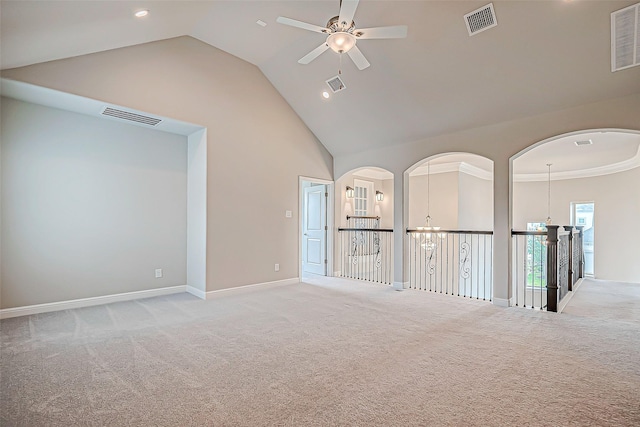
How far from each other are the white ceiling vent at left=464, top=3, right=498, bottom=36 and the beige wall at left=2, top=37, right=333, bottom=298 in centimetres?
359

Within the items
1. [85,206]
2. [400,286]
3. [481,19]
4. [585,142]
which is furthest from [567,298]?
[85,206]

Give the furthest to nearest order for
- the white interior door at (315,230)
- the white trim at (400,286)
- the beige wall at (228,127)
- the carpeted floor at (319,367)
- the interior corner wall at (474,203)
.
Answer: the interior corner wall at (474,203) → the white interior door at (315,230) → the white trim at (400,286) → the beige wall at (228,127) → the carpeted floor at (319,367)

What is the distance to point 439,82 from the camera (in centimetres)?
465

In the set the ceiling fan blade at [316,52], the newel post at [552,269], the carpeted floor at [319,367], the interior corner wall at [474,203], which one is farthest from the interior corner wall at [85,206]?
the interior corner wall at [474,203]

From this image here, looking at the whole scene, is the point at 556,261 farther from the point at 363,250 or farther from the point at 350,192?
the point at 350,192

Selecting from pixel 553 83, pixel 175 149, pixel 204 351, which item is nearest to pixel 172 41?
pixel 175 149

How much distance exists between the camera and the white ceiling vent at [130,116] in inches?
177

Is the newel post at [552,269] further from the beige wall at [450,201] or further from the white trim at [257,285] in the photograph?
the white trim at [257,285]

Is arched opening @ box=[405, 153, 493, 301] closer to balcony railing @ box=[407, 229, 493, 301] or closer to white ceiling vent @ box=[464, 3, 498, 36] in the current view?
balcony railing @ box=[407, 229, 493, 301]

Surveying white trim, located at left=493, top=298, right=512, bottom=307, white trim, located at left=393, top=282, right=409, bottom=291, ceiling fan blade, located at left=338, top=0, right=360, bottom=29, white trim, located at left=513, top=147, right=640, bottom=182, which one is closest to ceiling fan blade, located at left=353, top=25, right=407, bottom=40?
ceiling fan blade, located at left=338, top=0, right=360, bottom=29

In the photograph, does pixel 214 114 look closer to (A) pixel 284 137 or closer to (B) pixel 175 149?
(B) pixel 175 149

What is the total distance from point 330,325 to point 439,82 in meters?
3.71

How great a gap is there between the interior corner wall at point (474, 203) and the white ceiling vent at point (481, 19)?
5500 mm

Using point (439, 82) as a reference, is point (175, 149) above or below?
Answer: below
